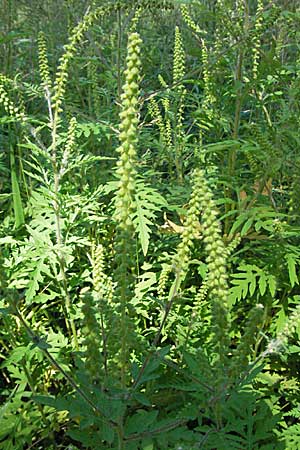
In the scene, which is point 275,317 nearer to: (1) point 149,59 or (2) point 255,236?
(2) point 255,236

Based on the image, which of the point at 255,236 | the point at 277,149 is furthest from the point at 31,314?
the point at 277,149

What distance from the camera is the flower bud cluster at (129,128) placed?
1.50 metres

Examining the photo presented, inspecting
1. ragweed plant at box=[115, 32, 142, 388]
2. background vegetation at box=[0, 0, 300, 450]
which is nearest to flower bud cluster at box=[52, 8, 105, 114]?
background vegetation at box=[0, 0, 300, 450]

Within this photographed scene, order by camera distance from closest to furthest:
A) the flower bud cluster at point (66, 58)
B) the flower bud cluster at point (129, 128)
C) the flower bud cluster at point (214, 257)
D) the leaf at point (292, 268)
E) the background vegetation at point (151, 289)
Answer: the flower bud cluster at point (129, 128) → the flower bud cluster at point (214, 257) → the background vegetation at point (151, 289) → the flower bud cluster at point (66, 58) → the leaf at point (292, 268)

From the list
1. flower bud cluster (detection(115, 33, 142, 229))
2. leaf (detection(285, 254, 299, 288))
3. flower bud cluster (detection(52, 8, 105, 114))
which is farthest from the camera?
leaf (detection(285, 254, 299, 288))

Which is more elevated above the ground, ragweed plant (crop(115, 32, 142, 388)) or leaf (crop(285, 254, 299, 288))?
ragweed plant (crop(115, 32, 142, 388))

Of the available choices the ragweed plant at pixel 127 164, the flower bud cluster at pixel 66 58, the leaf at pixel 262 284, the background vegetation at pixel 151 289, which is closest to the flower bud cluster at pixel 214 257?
the background vegetation at pixel 151 289

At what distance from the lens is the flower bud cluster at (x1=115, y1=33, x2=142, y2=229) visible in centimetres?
150

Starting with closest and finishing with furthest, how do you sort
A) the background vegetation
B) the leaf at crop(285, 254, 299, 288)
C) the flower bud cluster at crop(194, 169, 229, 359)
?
1. the flower bud cluster at crop(194, 169, 229, 359)
2. the background vegetation
3. the leaf at crop(285, 254, 299, 288)

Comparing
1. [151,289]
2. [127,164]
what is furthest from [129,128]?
[151,289]

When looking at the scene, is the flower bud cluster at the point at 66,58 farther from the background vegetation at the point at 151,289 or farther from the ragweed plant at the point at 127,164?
the ragweed plant at the point at 127,164

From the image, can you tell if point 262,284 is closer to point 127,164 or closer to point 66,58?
point 66,58

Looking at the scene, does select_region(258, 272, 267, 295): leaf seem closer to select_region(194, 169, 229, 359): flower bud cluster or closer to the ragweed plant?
select_region(194, 169, 229, 359): flower bud cluster

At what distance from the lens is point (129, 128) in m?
1.54
